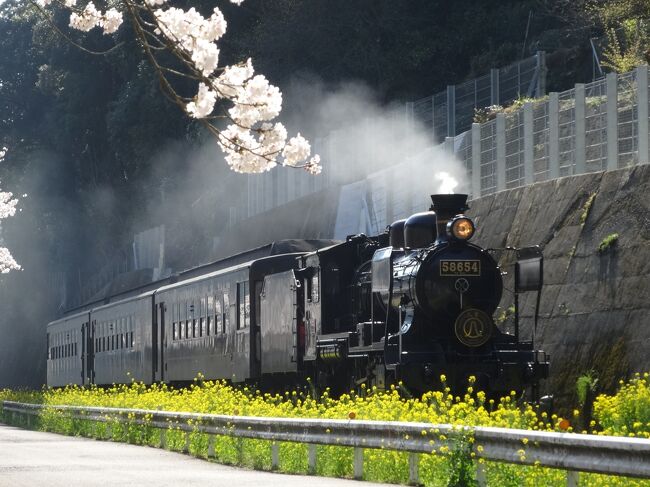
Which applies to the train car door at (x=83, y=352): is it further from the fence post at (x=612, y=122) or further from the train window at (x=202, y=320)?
the fence post at (x=612, y=122)

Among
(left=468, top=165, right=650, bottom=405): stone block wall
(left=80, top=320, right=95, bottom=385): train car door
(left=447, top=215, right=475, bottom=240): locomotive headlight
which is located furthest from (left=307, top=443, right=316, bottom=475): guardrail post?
(left=80, top=320, right=95, bottom=385): train car door

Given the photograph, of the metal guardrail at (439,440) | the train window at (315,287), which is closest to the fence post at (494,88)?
the train window at (315,287)

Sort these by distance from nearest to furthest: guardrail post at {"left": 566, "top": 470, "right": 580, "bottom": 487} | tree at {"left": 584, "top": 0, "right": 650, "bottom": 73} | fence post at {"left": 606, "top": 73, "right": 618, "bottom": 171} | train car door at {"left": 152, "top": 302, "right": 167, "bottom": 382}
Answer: guardrail post at {"left": 566, "top": 470, "right": 580, "bottom": 487} → fence post at {"left": 606, "top": 73, "right": 618, "bottom": 171} → tree at {"left": 584, "top": 0, "right": 650, "bottom": 73} → train car door at {"left": 152, "top": 302, "right": 167, "bottom": 382}

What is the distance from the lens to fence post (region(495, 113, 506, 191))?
29953 millimetres

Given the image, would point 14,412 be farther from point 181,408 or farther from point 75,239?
point 75,239

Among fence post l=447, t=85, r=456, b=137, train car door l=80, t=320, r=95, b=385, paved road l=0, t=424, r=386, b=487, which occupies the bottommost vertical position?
paved road l=0, t=424, r=386, b=487

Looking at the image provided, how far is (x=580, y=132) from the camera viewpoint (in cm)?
2669

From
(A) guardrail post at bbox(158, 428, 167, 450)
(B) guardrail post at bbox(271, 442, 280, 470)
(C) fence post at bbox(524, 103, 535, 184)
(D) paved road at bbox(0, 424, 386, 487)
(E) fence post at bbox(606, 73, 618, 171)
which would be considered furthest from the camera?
(C) fence post at bbox(524, 103, 535, 184)

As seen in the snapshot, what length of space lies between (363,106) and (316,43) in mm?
3472

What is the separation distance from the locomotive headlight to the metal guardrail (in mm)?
4012

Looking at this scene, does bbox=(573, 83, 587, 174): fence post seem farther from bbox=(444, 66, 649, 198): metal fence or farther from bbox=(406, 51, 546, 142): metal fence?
bbox=(406, 51, 546, 142): metal fence

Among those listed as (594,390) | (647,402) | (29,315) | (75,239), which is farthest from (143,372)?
(29,315)

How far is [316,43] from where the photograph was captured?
57312mm

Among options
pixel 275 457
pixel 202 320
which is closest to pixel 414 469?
pixel 275 457
